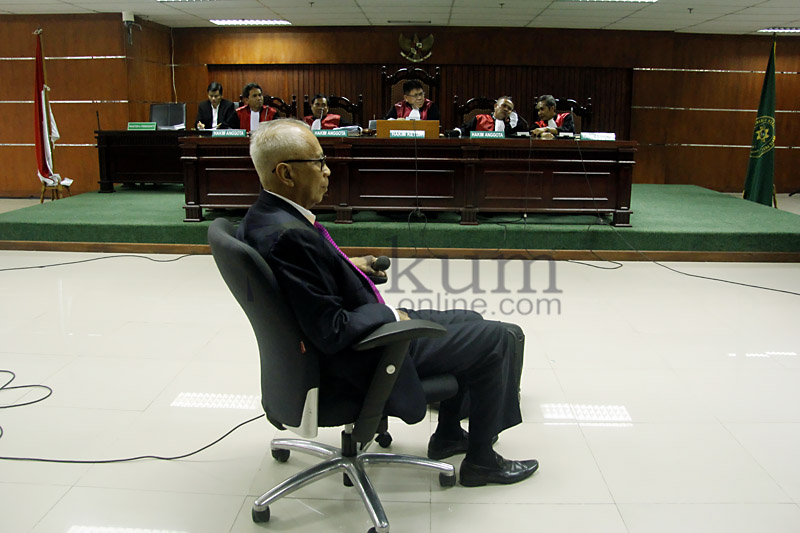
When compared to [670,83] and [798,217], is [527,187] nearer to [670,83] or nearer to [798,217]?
[798,217]

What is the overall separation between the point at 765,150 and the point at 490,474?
7.07 metres

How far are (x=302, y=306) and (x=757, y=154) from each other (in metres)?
7.61

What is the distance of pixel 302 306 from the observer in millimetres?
1651

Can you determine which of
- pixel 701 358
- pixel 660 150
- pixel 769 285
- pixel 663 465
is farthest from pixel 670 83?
pixel 663 465

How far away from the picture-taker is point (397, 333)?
1654 millimetres

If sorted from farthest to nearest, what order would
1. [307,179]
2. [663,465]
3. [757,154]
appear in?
[757,154], [663,465], [307,179]

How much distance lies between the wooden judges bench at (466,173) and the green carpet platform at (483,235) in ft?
0.57

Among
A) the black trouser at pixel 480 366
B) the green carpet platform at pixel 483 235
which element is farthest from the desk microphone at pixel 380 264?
the green carpet platform at pixel 483 235

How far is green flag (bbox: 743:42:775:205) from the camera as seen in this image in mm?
7602

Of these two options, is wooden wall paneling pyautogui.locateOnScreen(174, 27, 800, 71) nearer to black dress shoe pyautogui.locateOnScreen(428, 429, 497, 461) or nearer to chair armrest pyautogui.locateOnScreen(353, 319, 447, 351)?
black dress shoe pyautogui.locateOnScreen(428, 429, 497, 461)

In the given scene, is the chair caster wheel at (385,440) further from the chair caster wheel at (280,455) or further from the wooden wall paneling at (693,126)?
the wooden wall paneling at (693,126)

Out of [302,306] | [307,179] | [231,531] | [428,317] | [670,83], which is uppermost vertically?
[670,83]

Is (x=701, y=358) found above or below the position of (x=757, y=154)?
below

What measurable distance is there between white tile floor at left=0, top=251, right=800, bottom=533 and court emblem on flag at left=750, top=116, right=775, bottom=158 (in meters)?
4.10
